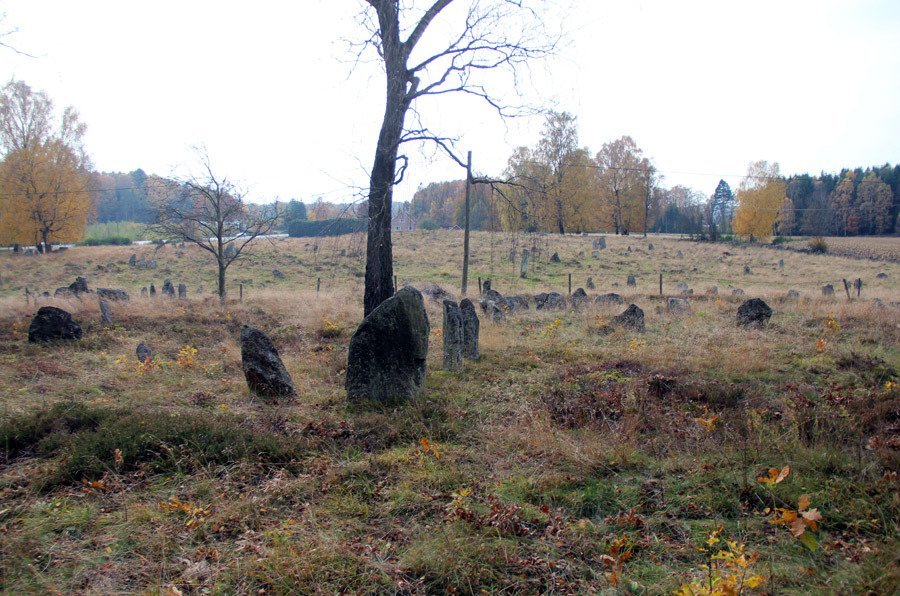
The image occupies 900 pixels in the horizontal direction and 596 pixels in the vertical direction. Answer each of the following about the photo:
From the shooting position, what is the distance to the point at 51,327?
12586mm

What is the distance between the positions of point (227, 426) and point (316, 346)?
6.46 metres

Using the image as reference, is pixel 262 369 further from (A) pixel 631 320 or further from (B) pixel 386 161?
(A) pixel 631 320

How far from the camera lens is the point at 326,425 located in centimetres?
660

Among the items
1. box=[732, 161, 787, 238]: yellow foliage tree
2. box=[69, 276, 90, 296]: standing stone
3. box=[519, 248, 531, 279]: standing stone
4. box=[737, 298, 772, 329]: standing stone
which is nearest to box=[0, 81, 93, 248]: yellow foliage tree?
box=[69, 276, 90, 296]: standing stone

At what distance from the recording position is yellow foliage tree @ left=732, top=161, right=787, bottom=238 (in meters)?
60.4

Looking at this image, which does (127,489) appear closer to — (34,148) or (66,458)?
(66,458)

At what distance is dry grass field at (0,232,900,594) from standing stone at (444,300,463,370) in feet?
1.32

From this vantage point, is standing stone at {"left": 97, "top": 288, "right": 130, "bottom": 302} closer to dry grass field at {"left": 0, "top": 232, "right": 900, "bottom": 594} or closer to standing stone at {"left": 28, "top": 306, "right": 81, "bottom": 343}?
standing stone at {"left": 28, "top": 306, "right": 81, "bottom": 343}

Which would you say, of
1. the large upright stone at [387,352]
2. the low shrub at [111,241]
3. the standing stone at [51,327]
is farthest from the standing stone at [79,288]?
the low shrub at [111,241]

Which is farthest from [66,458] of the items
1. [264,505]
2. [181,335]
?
[181,335]

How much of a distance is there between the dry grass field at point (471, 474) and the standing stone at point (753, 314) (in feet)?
9.39

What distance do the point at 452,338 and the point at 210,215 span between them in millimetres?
14808

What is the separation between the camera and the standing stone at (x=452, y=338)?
10102 mm

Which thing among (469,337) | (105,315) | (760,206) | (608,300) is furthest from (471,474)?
(760,206)
